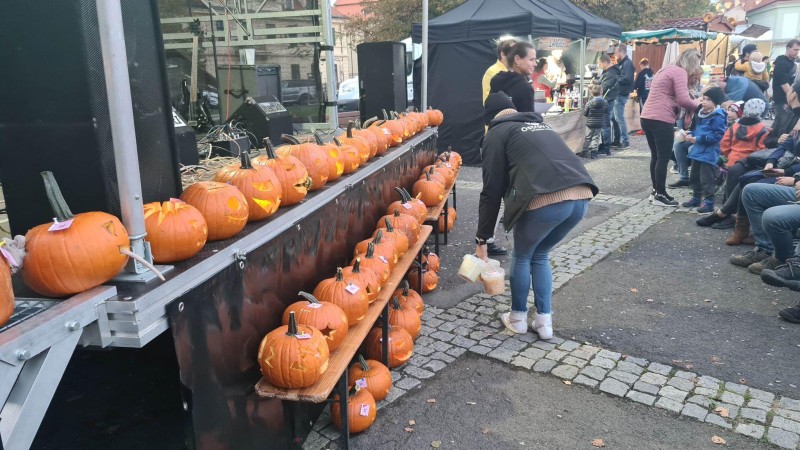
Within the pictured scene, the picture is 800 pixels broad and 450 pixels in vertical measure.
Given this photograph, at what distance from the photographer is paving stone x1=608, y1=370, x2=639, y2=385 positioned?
3.91 meters

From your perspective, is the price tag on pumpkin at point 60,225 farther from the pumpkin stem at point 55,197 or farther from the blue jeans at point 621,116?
the blue jeans at point 621,116

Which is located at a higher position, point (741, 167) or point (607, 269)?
point (741, 167)

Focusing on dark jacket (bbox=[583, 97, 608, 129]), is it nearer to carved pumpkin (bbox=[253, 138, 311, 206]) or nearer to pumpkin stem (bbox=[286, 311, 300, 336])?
carved pumpkin (bbox=[253, 138, 311, 206])

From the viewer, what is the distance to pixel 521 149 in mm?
4027

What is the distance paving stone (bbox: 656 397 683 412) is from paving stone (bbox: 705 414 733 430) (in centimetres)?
17

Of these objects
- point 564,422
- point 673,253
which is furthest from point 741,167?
point 564,422

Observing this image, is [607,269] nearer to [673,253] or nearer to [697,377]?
[673,253]

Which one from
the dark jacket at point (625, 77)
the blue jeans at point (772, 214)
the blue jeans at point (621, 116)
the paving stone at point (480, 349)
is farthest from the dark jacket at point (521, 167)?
the blue jeans at point (621, 116)

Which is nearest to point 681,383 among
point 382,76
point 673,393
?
point 673,393

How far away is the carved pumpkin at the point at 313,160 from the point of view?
3.72 metres

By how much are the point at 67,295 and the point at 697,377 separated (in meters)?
3.88

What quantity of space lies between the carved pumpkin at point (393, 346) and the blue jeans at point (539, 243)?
3.24 feet

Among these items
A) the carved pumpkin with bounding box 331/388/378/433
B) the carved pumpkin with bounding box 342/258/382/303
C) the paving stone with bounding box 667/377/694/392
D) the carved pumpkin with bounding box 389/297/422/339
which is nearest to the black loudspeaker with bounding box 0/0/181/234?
the carved pumpkin with bounding box 342/258/382/303

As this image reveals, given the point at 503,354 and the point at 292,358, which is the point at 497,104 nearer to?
the point at 503,354
